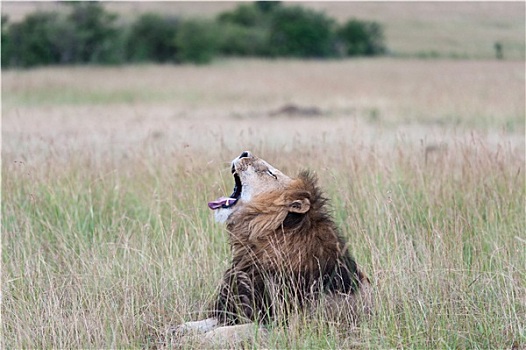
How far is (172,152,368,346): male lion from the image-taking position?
4.83 meters

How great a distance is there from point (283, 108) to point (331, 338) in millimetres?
14446

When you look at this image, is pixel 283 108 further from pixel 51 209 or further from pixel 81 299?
pixel 81 299

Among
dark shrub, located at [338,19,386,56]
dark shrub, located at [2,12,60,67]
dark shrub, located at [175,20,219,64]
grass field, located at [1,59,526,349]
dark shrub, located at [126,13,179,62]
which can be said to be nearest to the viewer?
grass field, located at [1,59,526,349]

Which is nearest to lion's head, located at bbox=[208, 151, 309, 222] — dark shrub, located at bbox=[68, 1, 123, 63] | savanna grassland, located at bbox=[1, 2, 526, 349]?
savanna grassland, located at bbox=[1, 2, 526, 349]

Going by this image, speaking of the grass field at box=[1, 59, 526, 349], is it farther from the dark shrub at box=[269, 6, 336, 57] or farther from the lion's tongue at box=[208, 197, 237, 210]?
the dark shrub at box=[269, 6, 336, 57]

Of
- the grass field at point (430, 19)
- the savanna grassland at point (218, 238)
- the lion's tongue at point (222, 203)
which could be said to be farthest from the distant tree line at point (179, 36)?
the lion's tongue at point (222, 203)

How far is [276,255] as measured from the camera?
4.87 m

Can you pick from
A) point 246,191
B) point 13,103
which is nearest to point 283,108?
point 13,103

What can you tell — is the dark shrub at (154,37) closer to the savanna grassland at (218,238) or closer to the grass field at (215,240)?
the savanna grassland at (218,238)

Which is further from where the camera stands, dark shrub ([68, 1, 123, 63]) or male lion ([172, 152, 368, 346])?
dark shrub ([68, 1, 123, 63])

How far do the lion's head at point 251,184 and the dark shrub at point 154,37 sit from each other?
3290 centimetres

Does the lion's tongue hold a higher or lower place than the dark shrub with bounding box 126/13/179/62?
lower

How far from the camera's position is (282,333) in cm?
459

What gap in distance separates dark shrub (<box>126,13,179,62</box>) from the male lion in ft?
108
